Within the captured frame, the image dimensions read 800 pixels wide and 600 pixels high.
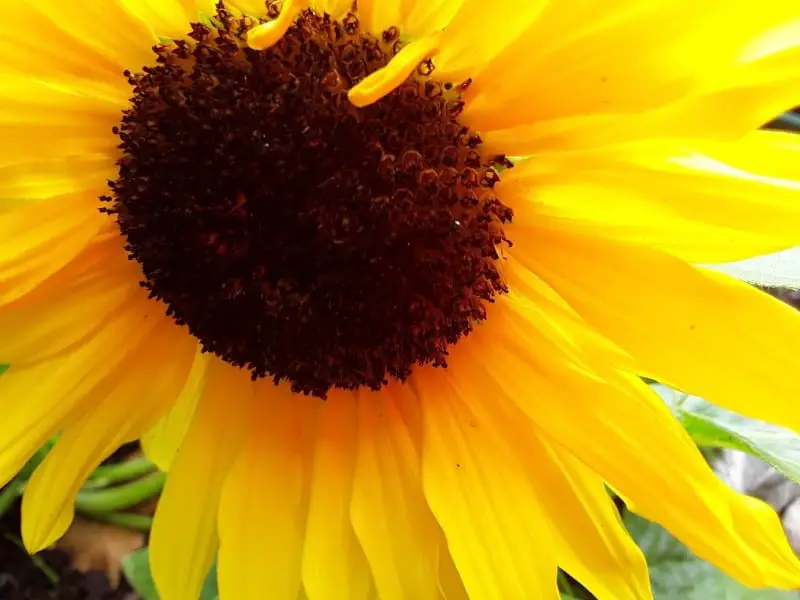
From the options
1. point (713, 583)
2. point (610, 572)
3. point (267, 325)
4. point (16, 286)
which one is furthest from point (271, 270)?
point (713, 583)

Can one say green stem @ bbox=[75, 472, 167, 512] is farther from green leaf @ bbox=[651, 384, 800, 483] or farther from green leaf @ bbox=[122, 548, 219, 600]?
green leaf @ bbox=[651, 384, 800, 483]

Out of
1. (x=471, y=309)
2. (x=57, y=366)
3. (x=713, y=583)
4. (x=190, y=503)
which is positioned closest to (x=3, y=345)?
(x=57, y=366)

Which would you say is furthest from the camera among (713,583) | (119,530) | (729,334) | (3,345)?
(119,530)

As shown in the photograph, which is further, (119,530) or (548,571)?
(119,530)

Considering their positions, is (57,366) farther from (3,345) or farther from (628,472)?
(628,472)

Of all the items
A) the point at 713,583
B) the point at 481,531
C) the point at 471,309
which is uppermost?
the point at 471,309

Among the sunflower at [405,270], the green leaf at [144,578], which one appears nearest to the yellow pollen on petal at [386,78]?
the sunflower at [405,270]

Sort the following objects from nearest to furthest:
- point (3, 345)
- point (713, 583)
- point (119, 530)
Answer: point (3, 345)
point (713, 583)
point (119, 530)

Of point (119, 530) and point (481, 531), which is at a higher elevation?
point (481, 531)

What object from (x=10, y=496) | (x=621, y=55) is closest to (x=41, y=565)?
(x=10, y=496)
